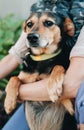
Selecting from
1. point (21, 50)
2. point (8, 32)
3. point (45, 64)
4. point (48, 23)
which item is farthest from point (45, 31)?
point (8, 32)

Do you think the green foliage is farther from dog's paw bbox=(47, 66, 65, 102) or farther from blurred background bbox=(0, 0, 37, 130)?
dog's paw bbox=(47, 66, 65, 102)

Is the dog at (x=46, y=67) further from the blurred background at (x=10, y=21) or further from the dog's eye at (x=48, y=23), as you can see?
the blurred background at (x=10, y=21)

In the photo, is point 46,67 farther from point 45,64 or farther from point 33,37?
point 33,37

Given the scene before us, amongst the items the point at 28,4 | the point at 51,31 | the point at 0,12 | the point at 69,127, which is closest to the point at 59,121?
the point at 69,127

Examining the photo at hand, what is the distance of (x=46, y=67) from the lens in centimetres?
164

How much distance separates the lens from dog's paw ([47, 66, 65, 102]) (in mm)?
1520

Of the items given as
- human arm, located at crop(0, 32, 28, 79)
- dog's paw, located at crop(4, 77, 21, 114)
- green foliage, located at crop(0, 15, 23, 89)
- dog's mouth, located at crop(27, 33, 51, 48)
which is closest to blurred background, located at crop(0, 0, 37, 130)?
green foliage, located at crop(0, 15, 23, 89)

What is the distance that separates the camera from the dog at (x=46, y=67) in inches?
61.3

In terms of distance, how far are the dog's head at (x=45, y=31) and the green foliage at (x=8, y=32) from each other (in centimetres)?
88

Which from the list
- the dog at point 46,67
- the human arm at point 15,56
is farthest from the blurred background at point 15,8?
the dog at point 46,67

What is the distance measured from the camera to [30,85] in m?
1.62

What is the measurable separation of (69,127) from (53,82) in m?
0.23

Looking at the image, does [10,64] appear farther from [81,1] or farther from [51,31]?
[81,1]

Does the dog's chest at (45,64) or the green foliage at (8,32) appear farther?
the green foliage at (8,32)
